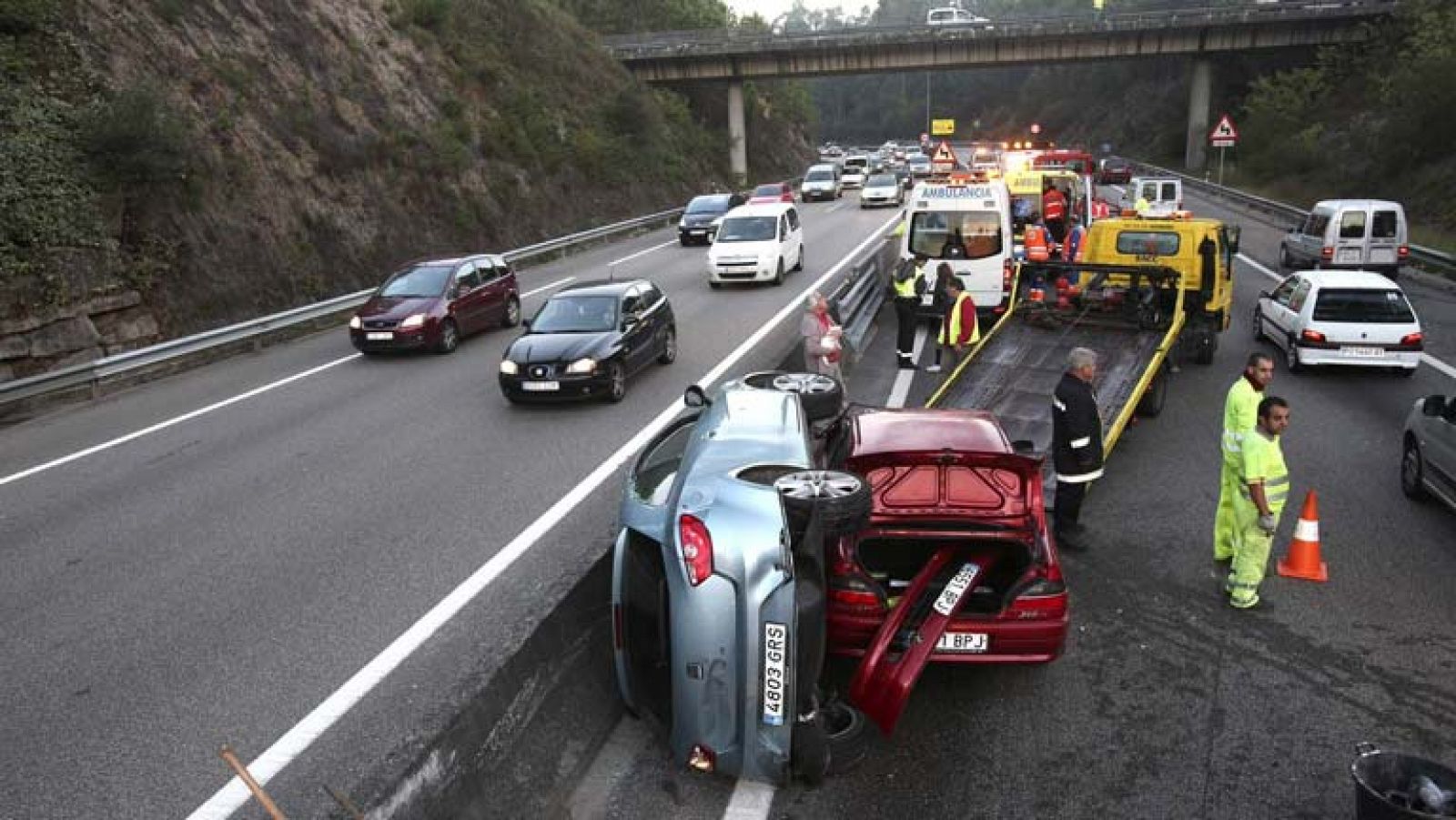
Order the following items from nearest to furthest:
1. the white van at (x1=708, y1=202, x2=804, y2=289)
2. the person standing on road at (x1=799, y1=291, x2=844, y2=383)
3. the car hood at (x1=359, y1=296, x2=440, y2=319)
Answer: the person standing on road at (x1=799, y1=291, x2=844, y2=383), the car hood at (x1=359, y1=296, x2=440, y2=319), the white van at (x1=708, y1=202, x2=804, y2=289)

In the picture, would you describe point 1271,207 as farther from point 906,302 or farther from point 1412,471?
point 1412,471

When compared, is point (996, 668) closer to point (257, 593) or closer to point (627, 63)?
point (257, 593)

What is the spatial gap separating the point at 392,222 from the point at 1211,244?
2156cm

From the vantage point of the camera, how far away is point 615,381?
13.7m

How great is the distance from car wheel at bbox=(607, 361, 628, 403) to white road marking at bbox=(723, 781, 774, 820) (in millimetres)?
8663

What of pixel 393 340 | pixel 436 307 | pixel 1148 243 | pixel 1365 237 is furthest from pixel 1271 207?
pixel 393 340

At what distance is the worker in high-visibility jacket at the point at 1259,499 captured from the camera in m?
7.30

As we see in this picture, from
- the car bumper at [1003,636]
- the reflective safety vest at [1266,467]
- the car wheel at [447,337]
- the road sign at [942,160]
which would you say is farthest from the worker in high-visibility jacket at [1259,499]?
the road sign at [942,160]

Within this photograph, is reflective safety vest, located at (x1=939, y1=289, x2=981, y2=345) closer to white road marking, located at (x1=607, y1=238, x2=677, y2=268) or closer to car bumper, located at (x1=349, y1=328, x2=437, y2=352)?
car bumper, located at (x1=349, y1=328, x2=437, y2=352)

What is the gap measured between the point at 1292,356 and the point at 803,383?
28.9ft

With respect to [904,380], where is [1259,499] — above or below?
above

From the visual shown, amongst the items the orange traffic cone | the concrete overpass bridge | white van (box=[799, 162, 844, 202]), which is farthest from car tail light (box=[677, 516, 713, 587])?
the concrete overpass bridge

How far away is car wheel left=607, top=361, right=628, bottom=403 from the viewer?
13.6m

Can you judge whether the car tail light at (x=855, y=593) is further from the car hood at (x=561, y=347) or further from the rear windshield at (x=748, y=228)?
→ the rear windshield at (x=748, y=228)
